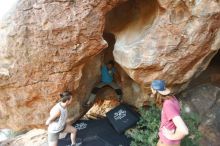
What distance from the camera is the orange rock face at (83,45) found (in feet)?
17.2

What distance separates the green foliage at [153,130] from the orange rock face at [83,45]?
2.27 ft

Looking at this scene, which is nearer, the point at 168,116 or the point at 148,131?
the point at 168,116

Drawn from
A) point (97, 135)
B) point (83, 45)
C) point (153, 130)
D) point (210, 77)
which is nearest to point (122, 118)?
point (97, 135)

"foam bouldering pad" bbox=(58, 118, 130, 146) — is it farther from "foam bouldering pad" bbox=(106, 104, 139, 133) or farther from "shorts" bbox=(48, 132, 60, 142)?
"shorts" bbox=(48, 132, 60, 142)

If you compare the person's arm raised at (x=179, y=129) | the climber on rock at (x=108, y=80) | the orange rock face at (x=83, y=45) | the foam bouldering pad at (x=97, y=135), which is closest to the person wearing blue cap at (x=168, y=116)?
the person's arm raised at (x=179, y=129)

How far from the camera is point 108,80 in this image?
682 cm

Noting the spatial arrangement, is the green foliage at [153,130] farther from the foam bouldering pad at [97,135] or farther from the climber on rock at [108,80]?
the climber on rock at [108,80]

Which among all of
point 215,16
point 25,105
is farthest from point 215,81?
point 25,105

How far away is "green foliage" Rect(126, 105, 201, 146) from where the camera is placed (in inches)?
212

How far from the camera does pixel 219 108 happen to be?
6664mm

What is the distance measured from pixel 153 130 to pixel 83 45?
164 centimetres

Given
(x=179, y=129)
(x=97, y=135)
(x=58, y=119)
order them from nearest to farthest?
(x=179, y=129)
(x=58, y=119)
(x=97, y=135)

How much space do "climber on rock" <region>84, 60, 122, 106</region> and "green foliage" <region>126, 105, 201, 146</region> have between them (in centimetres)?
112

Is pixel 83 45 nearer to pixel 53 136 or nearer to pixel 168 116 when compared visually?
pixel 53 136
